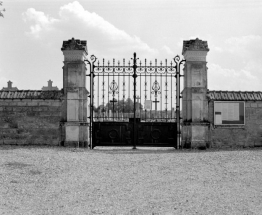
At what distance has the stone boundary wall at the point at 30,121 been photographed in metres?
12.3

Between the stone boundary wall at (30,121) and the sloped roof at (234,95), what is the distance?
17.7 ft

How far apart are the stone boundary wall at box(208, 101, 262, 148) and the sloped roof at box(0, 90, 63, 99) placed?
5361 mm

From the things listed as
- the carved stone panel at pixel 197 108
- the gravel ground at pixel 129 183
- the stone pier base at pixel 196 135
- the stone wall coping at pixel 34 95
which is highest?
the stone wall coping at pixel 34 95

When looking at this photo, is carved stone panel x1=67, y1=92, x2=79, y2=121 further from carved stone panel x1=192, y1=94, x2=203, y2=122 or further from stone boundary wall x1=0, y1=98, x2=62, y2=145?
carved stone panel x1=192, y1=94, x2=203, y2=122

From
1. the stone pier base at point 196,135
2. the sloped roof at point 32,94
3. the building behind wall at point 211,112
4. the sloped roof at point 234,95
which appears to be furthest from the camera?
the sloped roof at point 234,95

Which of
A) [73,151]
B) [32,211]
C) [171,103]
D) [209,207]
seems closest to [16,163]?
[73,151]

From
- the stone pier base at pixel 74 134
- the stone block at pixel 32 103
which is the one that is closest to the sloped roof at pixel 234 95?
the stone pier base at pixel 74 134

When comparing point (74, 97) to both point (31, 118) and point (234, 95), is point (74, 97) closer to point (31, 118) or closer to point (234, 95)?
point (31, 118)

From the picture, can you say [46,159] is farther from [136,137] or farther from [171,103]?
[171,103]

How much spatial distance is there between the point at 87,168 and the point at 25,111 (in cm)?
483

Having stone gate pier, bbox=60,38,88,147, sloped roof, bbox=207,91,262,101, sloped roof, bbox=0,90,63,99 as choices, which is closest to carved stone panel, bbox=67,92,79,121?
stone gate pier, bbox=60,38,88,147

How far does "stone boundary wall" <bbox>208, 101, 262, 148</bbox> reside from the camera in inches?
492

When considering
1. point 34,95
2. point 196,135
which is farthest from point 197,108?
point 34,95

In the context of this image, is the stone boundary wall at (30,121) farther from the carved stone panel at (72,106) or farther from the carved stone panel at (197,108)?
the carved stone panel at (197,108)
